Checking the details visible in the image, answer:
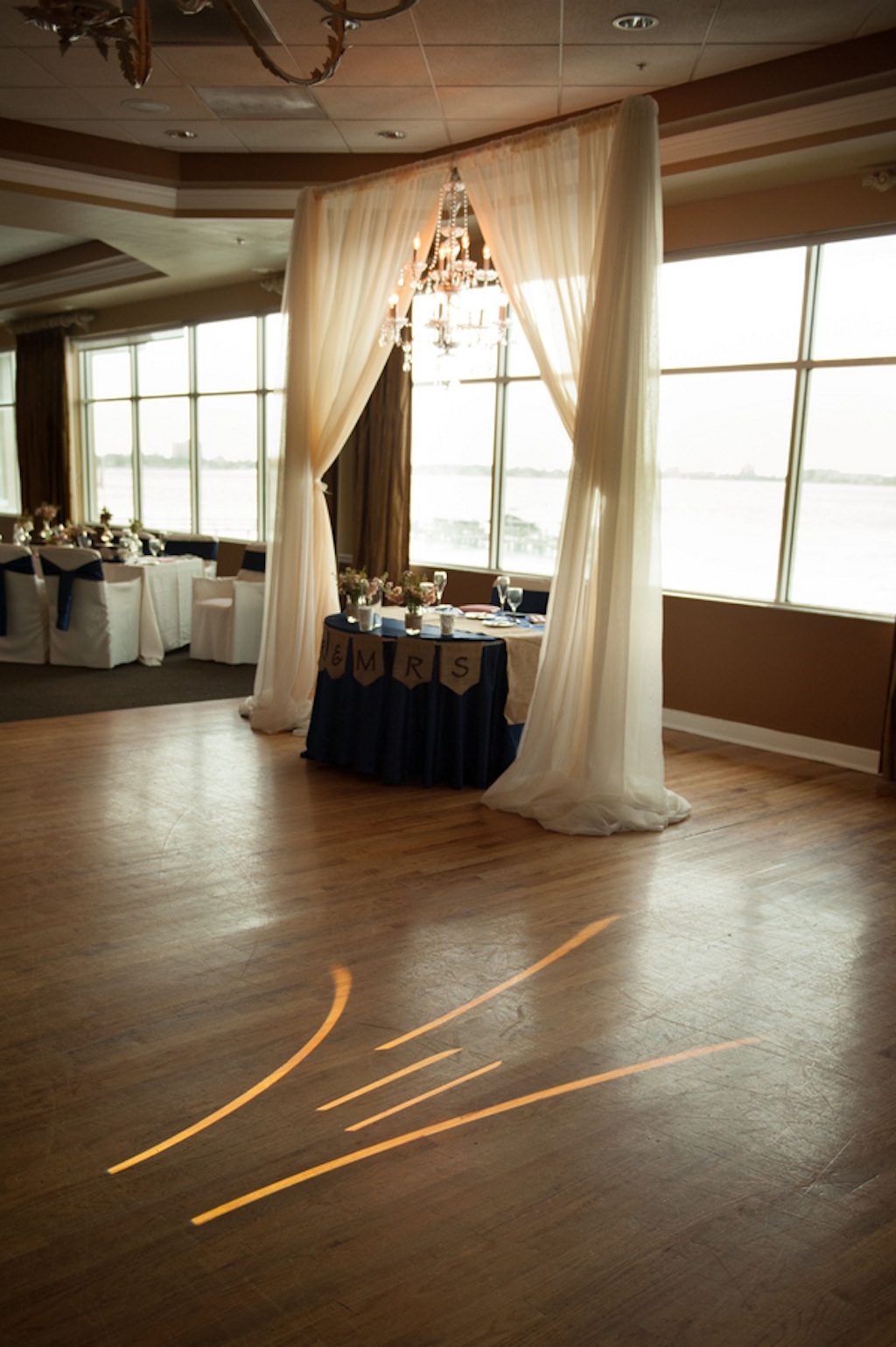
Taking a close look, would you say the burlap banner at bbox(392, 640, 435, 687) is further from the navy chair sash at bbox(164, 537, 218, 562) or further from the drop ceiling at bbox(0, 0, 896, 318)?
the navy chair sash at bbox(164, 537, 218, 562)

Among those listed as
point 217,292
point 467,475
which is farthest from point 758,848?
point 217,292

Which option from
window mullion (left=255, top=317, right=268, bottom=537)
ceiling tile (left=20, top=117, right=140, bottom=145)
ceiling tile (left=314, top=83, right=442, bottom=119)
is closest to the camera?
ceiling tile (left=314, top=83, right=442, bottom=119)

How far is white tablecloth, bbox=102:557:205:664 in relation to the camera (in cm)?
895

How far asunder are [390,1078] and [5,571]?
7196 mm

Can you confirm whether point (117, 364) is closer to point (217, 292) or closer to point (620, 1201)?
point (217, 292)

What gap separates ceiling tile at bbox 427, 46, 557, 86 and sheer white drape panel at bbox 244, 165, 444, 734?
80cm

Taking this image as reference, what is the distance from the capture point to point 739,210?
661 centimetres

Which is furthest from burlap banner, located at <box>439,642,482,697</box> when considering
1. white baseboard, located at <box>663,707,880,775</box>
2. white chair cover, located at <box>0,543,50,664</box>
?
white chair cover, located at <box>0,543,50,664</box>

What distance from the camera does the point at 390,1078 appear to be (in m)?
2.80

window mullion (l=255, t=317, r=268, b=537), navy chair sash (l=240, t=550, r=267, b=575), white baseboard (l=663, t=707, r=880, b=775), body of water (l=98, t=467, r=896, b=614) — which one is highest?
window mullion (l=255, t=317, r=268, b=537)

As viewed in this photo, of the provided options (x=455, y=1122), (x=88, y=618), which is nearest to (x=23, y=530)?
(x=88, y=618)

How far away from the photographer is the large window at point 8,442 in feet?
49.5

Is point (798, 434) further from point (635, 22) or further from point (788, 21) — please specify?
point (635, 22)

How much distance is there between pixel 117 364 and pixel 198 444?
7.08 ft
